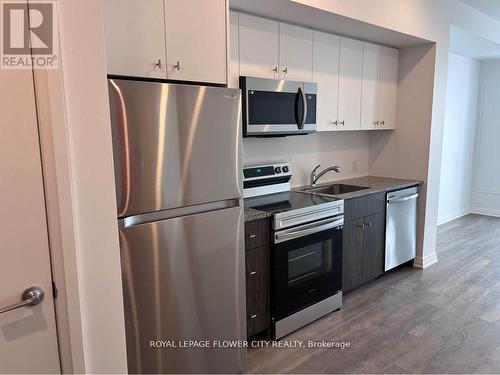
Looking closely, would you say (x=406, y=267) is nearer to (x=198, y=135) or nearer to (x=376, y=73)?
(x=376, y=73)

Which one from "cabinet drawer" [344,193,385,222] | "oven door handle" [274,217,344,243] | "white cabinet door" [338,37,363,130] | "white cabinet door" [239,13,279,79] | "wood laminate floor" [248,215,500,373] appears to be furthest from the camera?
"white cabinet door" [338,37,363,130]

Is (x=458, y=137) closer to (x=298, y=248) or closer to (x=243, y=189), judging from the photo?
(x=298, y=248)

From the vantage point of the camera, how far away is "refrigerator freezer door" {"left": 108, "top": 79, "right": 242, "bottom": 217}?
5.29 feet

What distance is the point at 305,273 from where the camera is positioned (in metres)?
2.80

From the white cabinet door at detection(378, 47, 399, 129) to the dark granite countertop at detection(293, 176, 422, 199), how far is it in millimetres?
587

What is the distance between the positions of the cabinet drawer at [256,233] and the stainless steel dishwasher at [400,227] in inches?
63.3

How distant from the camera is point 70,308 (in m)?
1.38

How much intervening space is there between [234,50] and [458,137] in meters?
4.73

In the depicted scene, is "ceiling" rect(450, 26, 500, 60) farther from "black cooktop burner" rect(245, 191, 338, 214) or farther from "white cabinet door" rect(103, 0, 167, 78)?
"white cabinet door" rect(103, 0, 167, 78)

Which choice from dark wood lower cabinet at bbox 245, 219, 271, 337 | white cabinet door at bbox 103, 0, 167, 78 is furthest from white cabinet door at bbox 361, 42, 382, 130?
white cabinet door at bbox 103, 0, 167, 78

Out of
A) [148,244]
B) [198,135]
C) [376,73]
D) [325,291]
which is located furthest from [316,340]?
[376,73]

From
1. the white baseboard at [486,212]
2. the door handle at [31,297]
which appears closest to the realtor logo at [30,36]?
the door handle at [31,297]

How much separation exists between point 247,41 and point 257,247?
4.89 feet

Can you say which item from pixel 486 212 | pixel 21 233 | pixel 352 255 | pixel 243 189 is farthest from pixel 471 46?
pixel 21 233
